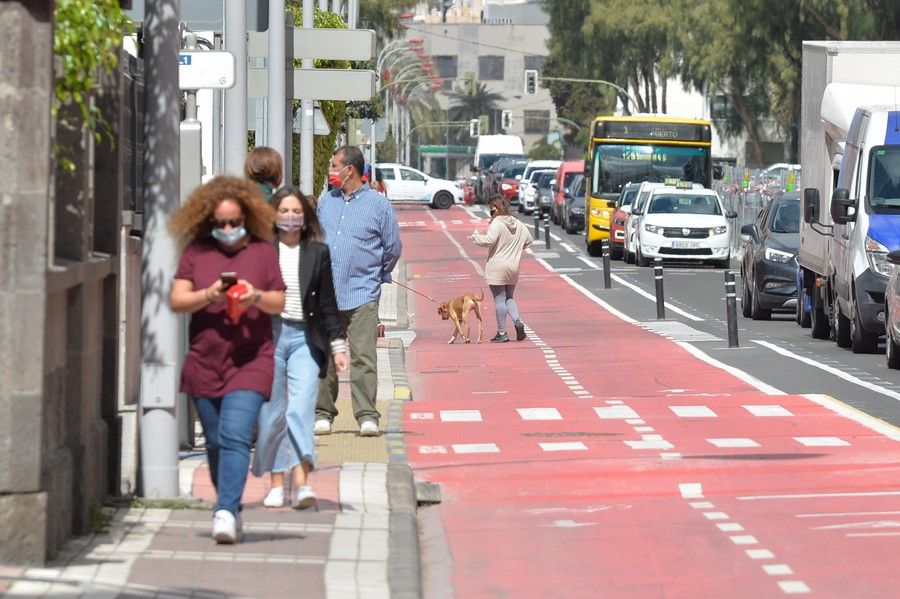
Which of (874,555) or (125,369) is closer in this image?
(874,555)

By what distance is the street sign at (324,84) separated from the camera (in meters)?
18.7

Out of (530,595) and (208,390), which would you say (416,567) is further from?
(208,390)

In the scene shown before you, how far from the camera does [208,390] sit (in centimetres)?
913

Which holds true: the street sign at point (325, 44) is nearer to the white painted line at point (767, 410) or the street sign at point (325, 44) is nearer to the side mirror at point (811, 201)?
the white painted line at point (767, 410)

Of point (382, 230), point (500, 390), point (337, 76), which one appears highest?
point (337, 76)

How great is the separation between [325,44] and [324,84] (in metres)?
1.00

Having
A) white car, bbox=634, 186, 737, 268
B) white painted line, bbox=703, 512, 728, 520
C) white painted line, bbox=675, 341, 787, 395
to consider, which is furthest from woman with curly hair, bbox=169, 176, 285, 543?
white car, bbox=634, 186, 737, 268

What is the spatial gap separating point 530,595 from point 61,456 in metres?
2.03

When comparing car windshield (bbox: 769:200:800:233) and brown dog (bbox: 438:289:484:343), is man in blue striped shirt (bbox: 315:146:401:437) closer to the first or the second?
brown dog (bbox: 438:289:484:343)

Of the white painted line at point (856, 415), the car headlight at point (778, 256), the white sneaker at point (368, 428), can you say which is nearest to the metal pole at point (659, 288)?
the car headlight at point (778, 256)

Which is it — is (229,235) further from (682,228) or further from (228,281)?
(682,228)

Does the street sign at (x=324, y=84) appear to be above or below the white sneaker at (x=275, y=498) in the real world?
above

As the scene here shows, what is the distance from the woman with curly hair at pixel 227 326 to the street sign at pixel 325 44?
8.37 metres

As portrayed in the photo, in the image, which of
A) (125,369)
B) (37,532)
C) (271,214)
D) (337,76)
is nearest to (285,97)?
(337,76)
